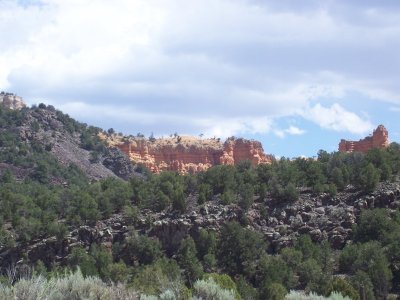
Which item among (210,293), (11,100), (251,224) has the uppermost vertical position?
(11,100)

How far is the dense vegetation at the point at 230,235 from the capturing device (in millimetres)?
59128

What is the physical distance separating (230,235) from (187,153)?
84.5m

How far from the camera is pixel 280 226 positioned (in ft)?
240

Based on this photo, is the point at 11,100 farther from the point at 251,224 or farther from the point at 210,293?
the point at 210,293

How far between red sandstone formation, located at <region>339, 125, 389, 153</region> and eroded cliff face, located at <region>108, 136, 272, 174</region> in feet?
49.0

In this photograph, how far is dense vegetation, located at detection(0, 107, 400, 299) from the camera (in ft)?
194

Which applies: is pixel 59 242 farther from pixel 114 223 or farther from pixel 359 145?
pixel 359 145

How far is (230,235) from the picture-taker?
6969cm

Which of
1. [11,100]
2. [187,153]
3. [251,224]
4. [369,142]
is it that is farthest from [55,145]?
[251,224]

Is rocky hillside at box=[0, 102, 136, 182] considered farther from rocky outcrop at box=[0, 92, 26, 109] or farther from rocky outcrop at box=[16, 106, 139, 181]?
rocky outcrop at box=[0, 92, 26, 109]

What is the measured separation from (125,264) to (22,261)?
32.0ft

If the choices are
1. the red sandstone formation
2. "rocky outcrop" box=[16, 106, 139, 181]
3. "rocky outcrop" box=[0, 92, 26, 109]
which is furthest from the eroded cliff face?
"rocky outcrop" box=[0, 92, 26, 109]

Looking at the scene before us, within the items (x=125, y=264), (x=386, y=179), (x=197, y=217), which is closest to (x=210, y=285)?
(x=125, y=264)

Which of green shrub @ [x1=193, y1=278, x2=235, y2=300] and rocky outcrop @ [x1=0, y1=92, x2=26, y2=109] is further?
rocky outcrop @ [x1=0, y1=92, x2=26, y2=109]
